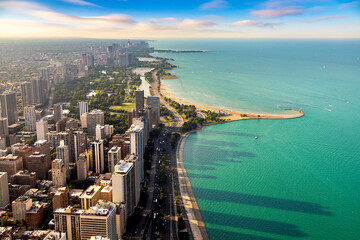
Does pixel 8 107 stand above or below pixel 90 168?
above

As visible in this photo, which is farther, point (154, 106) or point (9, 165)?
point (154, 106)

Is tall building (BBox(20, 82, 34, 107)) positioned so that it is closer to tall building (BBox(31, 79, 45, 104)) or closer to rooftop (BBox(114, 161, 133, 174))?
tall building (BBox(31, 79, 45, 104))

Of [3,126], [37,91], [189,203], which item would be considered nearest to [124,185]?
[189,203]

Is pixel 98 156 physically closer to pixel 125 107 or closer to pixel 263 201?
pixel 263 201

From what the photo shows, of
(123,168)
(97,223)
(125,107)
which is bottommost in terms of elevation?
(97,223)

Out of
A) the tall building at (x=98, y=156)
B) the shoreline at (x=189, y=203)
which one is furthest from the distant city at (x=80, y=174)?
the shoreline at (x=189, y=203)

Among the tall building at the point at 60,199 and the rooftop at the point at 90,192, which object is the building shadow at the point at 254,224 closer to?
the rooftop at the point at 90,192

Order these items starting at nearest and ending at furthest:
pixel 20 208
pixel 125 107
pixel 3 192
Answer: pixel 20 208
pixel 3 192
pixel 125 107
